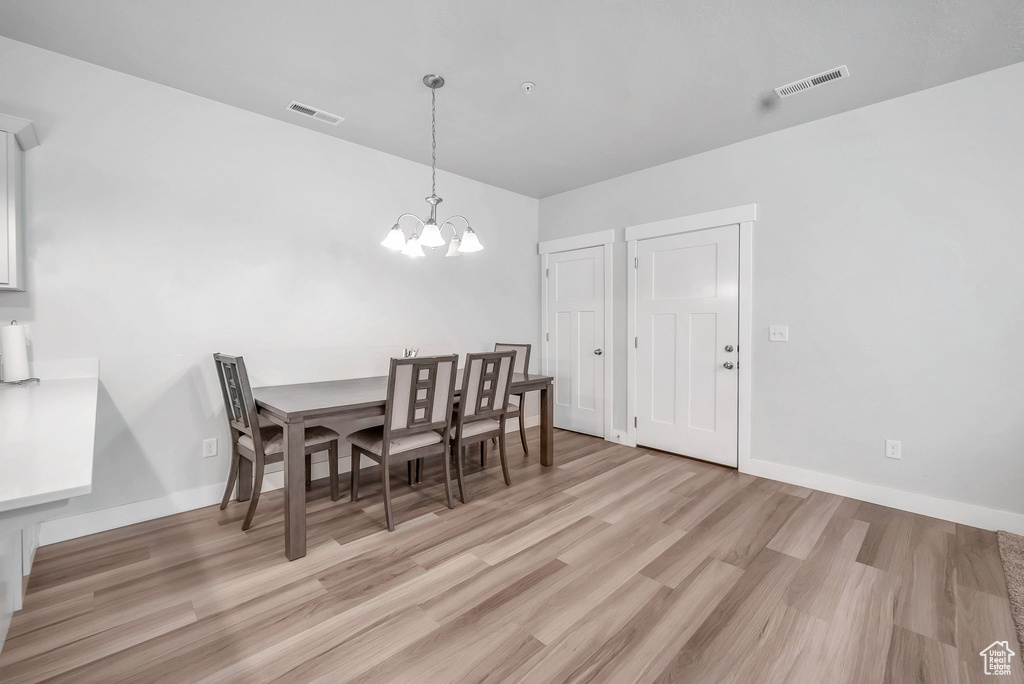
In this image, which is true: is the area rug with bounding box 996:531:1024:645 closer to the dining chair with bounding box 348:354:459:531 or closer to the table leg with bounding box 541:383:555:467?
the table leg with bounding box 541:383:555:467

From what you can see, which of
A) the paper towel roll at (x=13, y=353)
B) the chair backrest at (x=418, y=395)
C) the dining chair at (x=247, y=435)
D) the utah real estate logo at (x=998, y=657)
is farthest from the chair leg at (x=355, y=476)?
the utah real estate logo at (x=998, y=657)

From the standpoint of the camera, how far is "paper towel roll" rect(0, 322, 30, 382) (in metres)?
2.05

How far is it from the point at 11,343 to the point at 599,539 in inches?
120

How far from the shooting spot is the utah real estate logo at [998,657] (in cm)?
148

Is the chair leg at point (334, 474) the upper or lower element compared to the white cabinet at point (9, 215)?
lower

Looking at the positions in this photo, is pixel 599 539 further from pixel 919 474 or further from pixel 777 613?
pixel 919 474

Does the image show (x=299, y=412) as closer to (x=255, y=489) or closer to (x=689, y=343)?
(x=255, y=489)

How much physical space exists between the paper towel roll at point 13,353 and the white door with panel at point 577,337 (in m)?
3.96

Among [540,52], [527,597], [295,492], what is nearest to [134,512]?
[295,492]

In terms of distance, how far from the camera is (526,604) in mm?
→ 1821

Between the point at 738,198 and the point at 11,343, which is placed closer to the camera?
the point at 11,343

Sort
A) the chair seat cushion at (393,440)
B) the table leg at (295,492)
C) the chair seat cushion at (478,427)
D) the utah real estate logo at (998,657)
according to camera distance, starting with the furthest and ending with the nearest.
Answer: the chair seat cushion at (478,427) → the chair seat cushion at (393,440) → the table leg at (295,492) → the utah real estate logo at (998,657)

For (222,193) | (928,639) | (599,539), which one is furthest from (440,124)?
(928,639)

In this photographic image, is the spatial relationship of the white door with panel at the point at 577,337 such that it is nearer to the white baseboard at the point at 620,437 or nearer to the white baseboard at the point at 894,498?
the white baseboard at the point at 620,437
